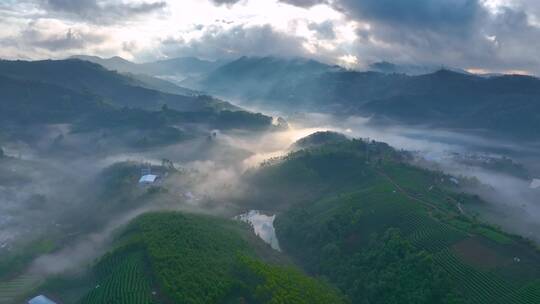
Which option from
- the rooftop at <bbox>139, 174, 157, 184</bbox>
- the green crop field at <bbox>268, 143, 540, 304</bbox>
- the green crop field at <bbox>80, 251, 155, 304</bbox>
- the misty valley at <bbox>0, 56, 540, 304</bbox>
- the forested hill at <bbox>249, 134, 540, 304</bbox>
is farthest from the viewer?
the rooftop at <bbox>139, 174, 157, 184</bbox>

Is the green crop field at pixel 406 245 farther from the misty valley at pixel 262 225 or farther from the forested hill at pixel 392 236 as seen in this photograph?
the misty valley at pixel 262 225

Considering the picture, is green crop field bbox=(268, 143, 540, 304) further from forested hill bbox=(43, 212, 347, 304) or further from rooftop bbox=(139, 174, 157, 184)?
rooftop bbox=(139, 174, 157, 184)

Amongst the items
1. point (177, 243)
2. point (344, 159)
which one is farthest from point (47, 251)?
point (344, 159)

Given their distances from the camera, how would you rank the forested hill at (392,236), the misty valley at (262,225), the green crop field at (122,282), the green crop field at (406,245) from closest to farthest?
the green crop field at (122,282) → the green crop field at (406,245) → the forested hill at (392,236) → the misty valley at (262,225)

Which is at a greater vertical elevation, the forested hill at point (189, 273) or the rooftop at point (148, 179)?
the forested hill at point (189, 273)

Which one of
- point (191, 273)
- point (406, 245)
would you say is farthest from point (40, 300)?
point (406, 245)

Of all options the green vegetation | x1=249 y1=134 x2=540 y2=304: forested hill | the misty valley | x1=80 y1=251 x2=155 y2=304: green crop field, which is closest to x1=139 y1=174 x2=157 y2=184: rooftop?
the misty valley

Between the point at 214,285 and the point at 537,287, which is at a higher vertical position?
the point at 537,287

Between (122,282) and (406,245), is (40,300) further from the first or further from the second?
(406,245)

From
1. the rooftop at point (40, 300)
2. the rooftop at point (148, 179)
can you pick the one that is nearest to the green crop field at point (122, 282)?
the rooftop at point (40, 300)

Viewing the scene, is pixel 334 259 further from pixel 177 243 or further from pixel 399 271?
pixel 177 243

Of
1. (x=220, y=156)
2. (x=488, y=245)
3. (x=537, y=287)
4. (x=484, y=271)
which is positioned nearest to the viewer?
(x=537, y=287)
